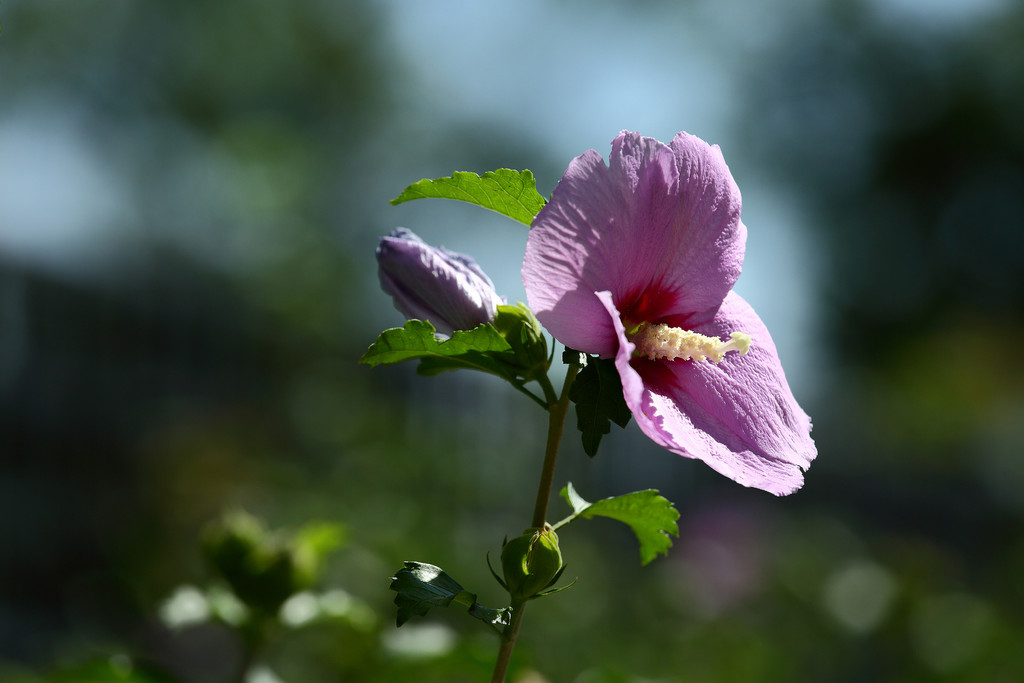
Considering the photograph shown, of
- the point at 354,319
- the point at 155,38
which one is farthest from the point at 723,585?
the point at 155,38

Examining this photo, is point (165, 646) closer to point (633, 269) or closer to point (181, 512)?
point (181, 512)

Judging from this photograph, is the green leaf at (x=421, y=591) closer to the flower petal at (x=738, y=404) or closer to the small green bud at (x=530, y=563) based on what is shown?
the small green bud at (x=530, y=563)

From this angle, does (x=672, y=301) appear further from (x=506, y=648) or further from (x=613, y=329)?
(x=506, y=648)

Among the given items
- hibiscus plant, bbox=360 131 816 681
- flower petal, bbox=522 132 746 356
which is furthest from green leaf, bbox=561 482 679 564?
flower petal, bbox=522 132 746 356

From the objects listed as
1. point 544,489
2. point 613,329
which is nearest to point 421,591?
point 544,489

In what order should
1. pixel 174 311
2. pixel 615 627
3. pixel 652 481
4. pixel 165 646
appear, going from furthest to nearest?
pixel 652 481 → pixel 174 311 → pixel 615 627 → pixel 165 646

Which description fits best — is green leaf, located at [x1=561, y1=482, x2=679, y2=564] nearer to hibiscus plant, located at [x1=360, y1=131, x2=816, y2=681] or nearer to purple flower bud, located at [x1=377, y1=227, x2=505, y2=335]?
hibiscus plant, located at [x1=360, y1=131, x2=816, y2=681]

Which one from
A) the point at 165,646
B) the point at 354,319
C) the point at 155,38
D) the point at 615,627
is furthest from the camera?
the point at 155,38
